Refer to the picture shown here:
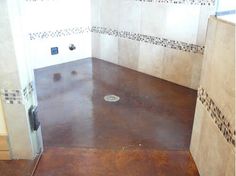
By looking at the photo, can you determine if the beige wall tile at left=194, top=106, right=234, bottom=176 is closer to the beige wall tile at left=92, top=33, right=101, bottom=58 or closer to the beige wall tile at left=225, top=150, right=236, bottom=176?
the beige wall tile at left=225, top=150, right=236, bottom=176

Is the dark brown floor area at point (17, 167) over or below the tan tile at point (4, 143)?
below

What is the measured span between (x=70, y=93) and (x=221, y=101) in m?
1.88

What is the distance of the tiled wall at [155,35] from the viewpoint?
9.02 feet

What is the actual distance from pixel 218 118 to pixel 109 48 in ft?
8.77

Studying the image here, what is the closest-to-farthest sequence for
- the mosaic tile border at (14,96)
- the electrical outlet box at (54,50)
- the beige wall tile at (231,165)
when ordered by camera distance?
the beige wall tile at (231,165), the mosaic tile border at (14,96), the electrical outlet box at (54,50)

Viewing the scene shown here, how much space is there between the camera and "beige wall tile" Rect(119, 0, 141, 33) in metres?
3.22

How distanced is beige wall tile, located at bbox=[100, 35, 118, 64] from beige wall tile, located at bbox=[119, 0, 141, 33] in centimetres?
28

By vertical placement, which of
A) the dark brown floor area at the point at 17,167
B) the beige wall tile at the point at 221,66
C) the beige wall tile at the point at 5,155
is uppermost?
the beige wall tile at the point at 221,66

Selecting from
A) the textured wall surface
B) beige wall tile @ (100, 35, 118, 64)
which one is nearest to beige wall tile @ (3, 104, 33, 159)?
the textured wall surface

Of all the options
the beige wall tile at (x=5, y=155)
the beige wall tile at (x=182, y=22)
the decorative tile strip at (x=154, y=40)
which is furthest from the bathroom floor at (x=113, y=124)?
the beige wall tile at (x=182, y=22)

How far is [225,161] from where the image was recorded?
3.73ft

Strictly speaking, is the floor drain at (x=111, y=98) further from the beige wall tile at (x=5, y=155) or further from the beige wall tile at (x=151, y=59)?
the beige wall tile at (x=5, y=155)

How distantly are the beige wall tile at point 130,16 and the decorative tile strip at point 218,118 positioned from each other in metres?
1.90

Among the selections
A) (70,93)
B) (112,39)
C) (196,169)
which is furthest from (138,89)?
(196,169)
